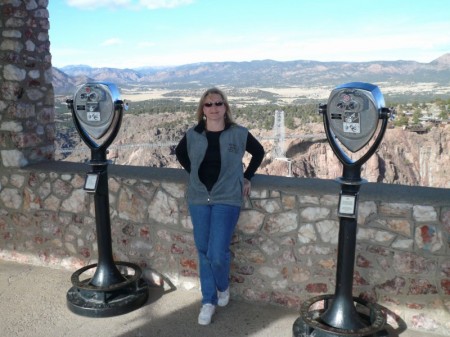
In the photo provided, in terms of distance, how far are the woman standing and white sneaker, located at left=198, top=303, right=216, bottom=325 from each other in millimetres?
228

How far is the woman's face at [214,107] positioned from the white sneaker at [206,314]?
1.19 m

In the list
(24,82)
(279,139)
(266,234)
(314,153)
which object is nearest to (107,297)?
(266,234)

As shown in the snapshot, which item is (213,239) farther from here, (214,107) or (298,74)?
(298,74)

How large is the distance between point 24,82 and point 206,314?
2.38 m

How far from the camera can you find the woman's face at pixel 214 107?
2807 millimetres

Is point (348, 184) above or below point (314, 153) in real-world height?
above

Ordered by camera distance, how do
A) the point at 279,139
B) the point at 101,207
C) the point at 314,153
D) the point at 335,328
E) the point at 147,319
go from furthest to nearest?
the point at 314,153 → the point at 279,139 → the point at 101,207 → the point at 147,319 → the point at 335,328

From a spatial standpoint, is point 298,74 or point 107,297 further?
point 298,74

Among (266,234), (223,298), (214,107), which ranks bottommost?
(223,298)

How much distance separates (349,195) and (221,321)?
1.23 m

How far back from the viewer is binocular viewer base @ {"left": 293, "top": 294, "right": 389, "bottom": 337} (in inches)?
98.2

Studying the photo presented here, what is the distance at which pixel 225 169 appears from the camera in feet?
9.12

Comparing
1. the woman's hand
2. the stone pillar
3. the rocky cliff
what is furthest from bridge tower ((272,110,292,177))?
the woman's hand

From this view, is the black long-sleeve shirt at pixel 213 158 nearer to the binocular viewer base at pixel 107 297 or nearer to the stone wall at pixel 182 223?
the stone wall at pixel 182 223
